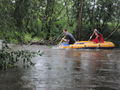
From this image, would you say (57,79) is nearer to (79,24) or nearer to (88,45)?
(88,45)

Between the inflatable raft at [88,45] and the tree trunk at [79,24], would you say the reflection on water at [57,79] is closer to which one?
the inflatable raft at [88,45]

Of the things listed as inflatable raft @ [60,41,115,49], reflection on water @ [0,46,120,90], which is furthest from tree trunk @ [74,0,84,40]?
reflection on water @ [0,46,120,90]

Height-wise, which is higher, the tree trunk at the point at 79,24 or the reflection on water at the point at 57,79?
the reflection on water at the point at 57,79

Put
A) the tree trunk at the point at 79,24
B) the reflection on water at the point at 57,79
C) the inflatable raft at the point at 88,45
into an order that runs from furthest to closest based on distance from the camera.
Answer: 1. the tree trunk at the point at 79,24
2. the inflatable raft at the point at 88,45
3. the reflection on water at the point at 57,79

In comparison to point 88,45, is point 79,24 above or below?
above

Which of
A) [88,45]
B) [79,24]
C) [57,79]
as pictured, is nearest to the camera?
[57,79]

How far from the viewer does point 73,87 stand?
22.6 ft

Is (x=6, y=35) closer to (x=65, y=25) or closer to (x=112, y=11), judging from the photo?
(x=112, y=11)

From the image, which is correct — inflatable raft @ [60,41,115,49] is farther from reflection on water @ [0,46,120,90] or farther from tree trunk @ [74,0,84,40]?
reflection on water @ [0,46,120,90]

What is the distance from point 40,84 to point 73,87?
95 cm

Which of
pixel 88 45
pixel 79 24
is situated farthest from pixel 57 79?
pixel 79 24

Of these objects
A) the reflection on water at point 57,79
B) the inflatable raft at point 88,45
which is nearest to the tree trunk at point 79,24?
the inflatable raft at point 88,45

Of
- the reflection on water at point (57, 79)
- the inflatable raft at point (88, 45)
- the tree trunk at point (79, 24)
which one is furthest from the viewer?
the tree trunk at point (79, 24)

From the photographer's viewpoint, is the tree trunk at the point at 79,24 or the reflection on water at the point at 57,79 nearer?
the reflection on water at the point at 57,79
